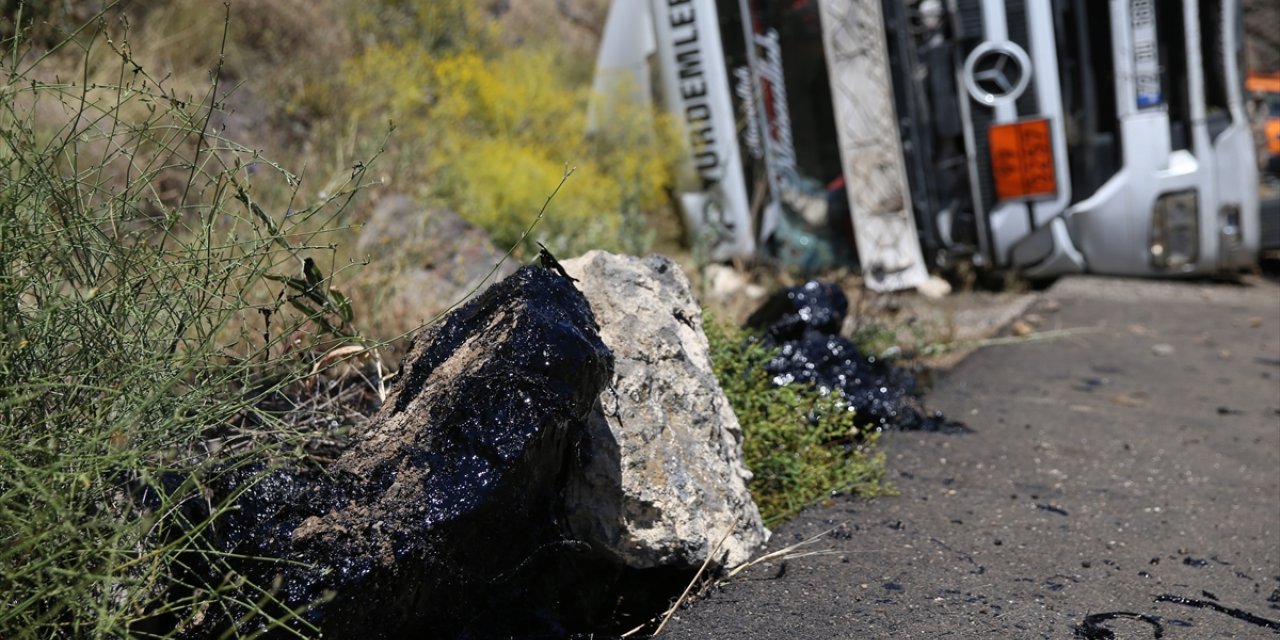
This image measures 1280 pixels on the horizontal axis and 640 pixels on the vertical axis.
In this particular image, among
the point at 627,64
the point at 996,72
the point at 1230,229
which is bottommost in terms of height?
the point at 1230,229

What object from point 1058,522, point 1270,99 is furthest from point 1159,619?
point 1270,99

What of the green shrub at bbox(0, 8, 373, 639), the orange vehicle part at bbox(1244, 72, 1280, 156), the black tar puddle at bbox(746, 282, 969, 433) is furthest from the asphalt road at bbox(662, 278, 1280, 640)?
the orange vehicle part at bbox(1244, 72, 1280, 156)

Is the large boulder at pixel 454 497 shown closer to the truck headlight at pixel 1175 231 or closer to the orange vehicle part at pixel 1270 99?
the truck headlight at pixel 1175 231

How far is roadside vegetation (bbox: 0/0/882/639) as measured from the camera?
200 centimetres

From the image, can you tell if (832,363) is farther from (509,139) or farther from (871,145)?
(509,139)

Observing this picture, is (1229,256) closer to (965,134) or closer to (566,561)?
(965,134)

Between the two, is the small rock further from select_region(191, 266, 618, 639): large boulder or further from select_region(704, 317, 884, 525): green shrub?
select_region(191, 266, 618, 639): large boulder

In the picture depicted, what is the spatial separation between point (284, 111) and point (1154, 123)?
5.23 meters

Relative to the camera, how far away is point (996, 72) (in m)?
6.51

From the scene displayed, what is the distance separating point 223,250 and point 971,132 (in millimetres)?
5162

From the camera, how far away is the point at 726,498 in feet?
9.47

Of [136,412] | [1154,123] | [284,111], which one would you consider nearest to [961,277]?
[1154,123]

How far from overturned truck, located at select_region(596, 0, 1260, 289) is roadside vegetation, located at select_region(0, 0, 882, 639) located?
0.70 metres

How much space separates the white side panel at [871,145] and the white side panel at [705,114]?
2.18ft
